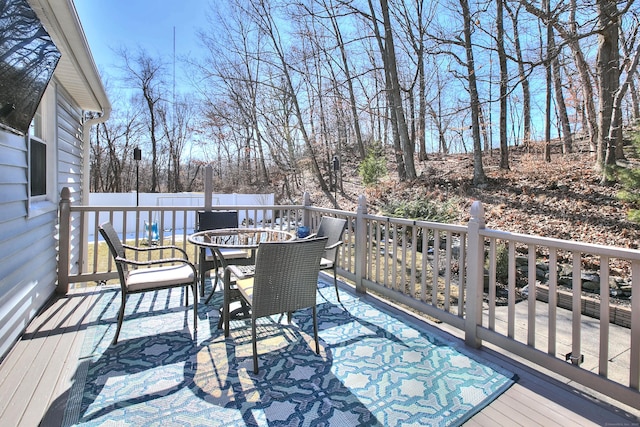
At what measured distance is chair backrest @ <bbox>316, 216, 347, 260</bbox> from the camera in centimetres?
364

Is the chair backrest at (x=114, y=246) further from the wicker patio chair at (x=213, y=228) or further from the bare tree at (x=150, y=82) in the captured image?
the bare tree at (x=150, y=82)

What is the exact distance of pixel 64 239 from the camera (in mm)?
3760

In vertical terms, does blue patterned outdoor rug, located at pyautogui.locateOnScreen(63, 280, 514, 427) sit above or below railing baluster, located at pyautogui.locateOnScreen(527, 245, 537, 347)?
below

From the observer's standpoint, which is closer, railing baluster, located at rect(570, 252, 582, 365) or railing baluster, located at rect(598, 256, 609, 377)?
railing baluster, located at rect(598, 256, 609, 377)

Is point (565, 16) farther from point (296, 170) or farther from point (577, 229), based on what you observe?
point (296, 170)

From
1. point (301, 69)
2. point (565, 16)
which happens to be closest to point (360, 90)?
point (301, 69)

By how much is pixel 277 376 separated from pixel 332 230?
181 centimetres

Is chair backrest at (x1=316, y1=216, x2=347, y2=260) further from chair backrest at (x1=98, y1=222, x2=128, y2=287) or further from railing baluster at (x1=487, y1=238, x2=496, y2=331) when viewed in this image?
chair backrest at (x1=98, y1=222, x2=128, y2=287)

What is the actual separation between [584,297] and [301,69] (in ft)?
36.0

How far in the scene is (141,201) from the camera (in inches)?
506

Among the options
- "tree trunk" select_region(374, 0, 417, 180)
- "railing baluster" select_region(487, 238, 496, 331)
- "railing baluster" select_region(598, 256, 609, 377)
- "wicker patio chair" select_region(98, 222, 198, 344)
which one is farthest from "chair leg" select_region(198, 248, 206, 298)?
"tree trunk" select_region(374, 0, 417, 180)

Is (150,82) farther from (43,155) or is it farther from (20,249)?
(20,249)

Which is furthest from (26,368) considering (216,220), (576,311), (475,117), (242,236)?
(475,117)

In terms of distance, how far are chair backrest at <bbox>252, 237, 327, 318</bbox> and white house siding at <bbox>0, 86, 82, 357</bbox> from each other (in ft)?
6.09
